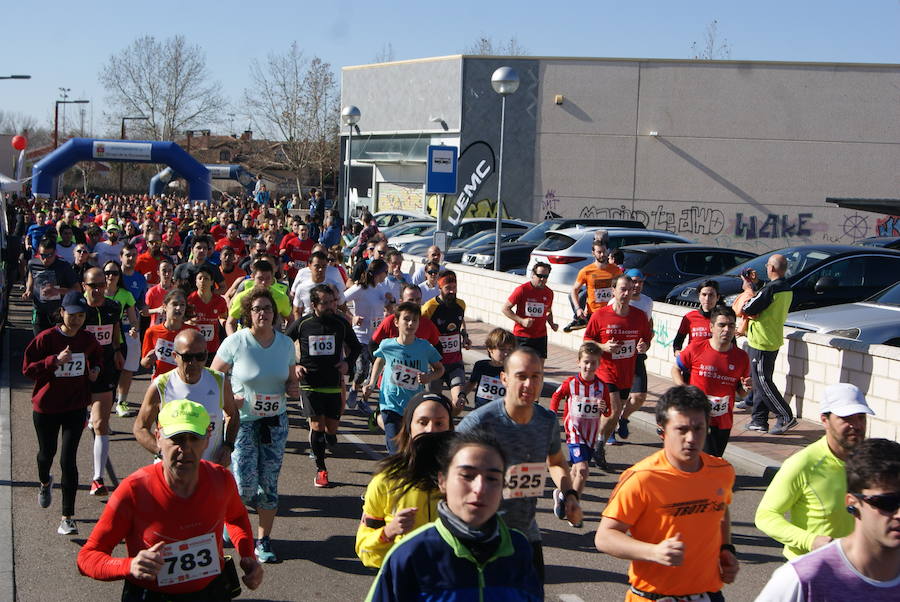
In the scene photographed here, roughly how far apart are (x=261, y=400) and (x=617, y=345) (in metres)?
3.75

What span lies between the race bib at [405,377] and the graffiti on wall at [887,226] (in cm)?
3054

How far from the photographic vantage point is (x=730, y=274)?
15.4 meters

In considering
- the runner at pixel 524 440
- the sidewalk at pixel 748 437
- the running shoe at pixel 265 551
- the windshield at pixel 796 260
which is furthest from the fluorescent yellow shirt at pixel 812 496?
the windshield at pixel 796 260

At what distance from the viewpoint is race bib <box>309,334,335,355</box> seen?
855 centimetres

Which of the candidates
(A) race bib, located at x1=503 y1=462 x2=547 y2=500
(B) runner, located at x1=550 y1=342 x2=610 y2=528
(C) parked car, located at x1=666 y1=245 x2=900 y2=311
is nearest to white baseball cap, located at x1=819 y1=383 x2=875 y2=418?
(A) race bib, located at x1=503 y1=462 x2=547 y2=500

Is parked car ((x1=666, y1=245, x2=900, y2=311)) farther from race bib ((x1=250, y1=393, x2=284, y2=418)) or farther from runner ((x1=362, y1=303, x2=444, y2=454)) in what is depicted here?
race bib ((x1=250, y1=393, x2=284, y2=418))

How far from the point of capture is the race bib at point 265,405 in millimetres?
7074

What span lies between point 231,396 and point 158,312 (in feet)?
13.2

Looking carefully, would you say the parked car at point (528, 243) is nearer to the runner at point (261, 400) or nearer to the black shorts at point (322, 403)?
the black shorts at point (322, 403)

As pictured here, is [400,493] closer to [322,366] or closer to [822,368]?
[322,366]

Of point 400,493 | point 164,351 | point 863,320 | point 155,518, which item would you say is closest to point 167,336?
point 164,351

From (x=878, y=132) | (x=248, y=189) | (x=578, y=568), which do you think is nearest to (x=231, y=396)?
(x=578, y=568)

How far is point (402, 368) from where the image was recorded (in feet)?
26.5

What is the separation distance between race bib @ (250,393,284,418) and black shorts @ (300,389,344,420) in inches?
55.3
